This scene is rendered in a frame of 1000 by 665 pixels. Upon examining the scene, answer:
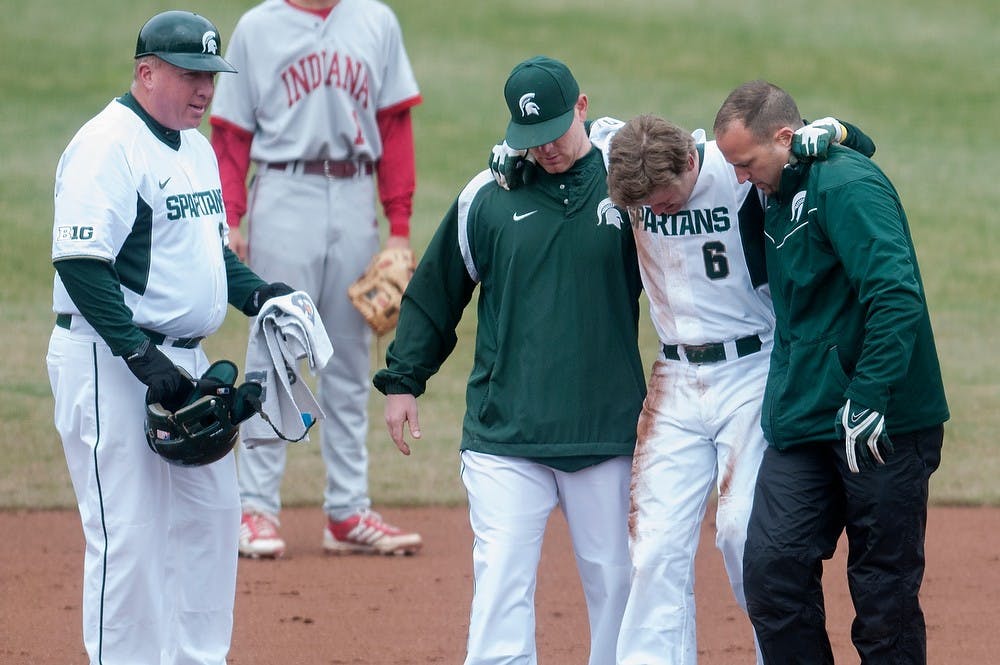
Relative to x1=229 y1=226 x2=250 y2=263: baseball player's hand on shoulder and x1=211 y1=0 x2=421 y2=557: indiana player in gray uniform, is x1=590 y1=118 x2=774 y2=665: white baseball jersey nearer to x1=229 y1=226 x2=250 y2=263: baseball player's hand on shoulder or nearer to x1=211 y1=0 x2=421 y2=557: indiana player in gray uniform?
x1=211 y1=0 x2=421 y2=557: indiana player in gray uniform

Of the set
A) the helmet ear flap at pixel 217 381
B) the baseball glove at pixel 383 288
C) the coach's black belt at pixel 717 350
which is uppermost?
the baseball glove at pixel 383 288

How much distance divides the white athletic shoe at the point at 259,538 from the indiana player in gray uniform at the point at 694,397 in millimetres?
2473

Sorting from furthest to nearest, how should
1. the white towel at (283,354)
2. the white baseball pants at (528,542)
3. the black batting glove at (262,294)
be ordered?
the black batting glove at (262,294) → the white towel at (283,354) → the white baseball pants at (528,542)

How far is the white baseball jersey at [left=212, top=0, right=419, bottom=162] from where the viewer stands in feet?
21.2

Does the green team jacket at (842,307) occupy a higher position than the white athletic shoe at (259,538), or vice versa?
the green team jacket at (842,307)

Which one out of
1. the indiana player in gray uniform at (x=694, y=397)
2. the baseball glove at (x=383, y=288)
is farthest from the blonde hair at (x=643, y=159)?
the baseball glove at (x=383, y=288)

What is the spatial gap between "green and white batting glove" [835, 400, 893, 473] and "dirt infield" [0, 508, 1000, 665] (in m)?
1.51

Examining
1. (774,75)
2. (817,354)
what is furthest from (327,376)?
(774,75)

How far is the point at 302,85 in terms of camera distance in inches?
255

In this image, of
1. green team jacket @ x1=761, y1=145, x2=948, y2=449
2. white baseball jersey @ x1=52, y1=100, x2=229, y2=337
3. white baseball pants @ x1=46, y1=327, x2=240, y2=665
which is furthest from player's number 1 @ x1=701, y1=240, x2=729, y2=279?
white baseball pants @ x1=46, y1=327, x2=240, y2=665

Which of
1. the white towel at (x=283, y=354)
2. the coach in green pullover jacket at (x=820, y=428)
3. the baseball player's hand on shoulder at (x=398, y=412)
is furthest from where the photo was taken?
the white towel at (x=283, y=354)

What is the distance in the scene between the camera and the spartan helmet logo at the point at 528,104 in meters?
4.25

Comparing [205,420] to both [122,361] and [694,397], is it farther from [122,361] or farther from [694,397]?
[694,397]

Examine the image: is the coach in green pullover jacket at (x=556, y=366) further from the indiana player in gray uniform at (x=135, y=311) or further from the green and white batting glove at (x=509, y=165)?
the indiana player in gray uniform at (x=135, y=311)
